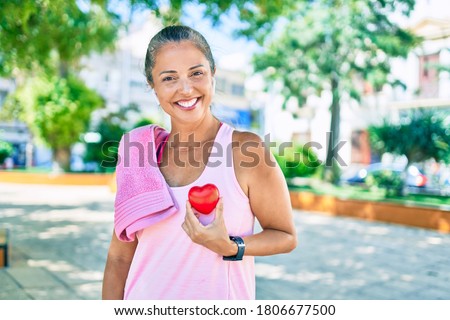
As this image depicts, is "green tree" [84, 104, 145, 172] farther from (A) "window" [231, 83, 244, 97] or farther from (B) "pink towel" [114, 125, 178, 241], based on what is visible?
(A) "window" [231, 83, 244, 97]

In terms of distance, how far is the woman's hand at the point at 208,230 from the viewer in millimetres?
1302

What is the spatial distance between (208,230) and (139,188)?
30 centimetres

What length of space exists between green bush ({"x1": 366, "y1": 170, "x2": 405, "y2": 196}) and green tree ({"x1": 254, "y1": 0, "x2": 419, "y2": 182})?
1.93 meters

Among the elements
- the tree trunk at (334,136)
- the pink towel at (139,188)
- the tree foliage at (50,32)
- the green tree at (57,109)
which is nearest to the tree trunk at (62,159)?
the green tree at (57,109)

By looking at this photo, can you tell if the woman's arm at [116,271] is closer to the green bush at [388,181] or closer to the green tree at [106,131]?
the green bush at [388,181]

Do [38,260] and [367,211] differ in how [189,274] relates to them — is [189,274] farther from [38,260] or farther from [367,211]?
[367,211]

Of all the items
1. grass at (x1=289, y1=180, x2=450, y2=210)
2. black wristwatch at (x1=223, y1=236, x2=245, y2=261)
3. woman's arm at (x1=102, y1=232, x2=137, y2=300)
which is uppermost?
black wristwatch at (x1=223, y1=236, x2=245, y2=261)

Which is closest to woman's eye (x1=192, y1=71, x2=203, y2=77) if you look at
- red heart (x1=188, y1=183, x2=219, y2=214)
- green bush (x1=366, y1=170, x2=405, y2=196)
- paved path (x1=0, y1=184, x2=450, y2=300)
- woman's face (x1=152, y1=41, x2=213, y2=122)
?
woman's face (x1=152, y1=41, x2=213, y2=122)

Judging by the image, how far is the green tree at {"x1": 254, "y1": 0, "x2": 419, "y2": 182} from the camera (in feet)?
50.9

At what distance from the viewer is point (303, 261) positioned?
6.66m

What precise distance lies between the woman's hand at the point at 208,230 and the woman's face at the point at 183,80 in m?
0.33

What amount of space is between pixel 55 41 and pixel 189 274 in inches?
356

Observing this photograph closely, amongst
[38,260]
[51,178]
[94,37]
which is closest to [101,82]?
[51,178]

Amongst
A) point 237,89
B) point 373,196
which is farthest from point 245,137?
point 237,89
